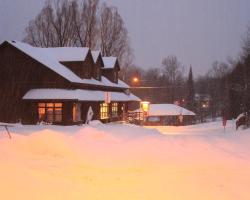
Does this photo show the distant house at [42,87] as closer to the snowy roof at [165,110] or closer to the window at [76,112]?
the window at [76,112]

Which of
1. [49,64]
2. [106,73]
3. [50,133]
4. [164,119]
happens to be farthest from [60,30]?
[50,133]

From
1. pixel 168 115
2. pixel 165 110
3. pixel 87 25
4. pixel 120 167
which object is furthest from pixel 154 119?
pixel 120 167

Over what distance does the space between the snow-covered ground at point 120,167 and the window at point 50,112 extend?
636 inches

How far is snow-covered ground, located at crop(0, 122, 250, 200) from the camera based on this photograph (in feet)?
30.2

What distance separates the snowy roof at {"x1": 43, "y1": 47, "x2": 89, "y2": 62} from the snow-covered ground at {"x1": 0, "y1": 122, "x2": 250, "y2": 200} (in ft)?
64.6

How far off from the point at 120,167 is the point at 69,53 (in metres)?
27.3

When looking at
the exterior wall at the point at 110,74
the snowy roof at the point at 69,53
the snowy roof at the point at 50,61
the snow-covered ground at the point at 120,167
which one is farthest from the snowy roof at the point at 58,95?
the snow-covered ground at the point at 120,167

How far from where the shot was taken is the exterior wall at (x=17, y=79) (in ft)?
115

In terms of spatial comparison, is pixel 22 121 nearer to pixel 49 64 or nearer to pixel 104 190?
pixel 49 64

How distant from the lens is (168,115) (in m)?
68.7

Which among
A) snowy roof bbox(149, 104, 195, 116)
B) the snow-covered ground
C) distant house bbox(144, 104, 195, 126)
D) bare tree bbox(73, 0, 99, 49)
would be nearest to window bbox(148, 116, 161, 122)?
distant house bbox(144, 104, 195, 126)

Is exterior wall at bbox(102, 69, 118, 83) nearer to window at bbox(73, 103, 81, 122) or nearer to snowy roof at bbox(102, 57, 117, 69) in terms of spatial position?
snowy roof at bbox(102, 57, 117, 69)

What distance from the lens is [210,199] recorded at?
9031mm

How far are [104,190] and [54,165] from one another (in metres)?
3.33
